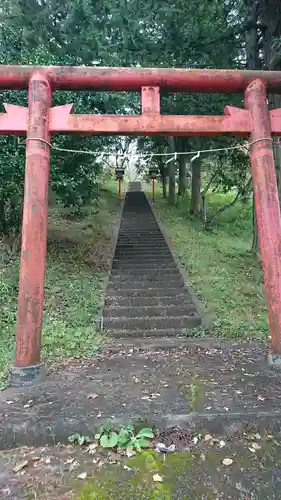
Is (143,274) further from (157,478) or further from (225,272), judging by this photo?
(157,478)

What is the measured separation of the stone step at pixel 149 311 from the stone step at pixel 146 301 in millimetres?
227

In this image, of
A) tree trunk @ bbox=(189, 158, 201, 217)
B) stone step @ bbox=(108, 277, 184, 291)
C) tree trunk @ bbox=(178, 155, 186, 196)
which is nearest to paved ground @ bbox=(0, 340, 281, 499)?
stone step @ bbox=(108, 277, 184, 291)

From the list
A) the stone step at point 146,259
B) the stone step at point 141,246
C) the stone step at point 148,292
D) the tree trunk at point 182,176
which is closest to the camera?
the stone step at point 148,292

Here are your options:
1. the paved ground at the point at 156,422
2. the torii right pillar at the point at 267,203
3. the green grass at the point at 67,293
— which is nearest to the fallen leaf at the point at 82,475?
the paved ground at the point at 156,422

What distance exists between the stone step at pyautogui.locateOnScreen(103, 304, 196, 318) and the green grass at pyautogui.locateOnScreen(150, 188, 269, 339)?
0.49m

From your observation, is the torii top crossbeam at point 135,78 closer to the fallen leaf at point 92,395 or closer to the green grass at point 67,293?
the green grass at point 67,293

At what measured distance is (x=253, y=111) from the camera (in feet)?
15.8

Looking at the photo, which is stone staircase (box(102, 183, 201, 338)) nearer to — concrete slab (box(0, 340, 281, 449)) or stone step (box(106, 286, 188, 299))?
stone step (box(106, 286, 188, 299))

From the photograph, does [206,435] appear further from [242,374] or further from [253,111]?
[253,111]

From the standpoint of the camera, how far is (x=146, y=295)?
7.80 meters

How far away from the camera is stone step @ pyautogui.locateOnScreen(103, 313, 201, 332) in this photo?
6.58 metres

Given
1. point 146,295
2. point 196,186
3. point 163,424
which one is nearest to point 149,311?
point 146,295

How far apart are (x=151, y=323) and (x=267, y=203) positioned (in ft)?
10.4

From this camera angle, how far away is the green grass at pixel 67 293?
5492 mm
